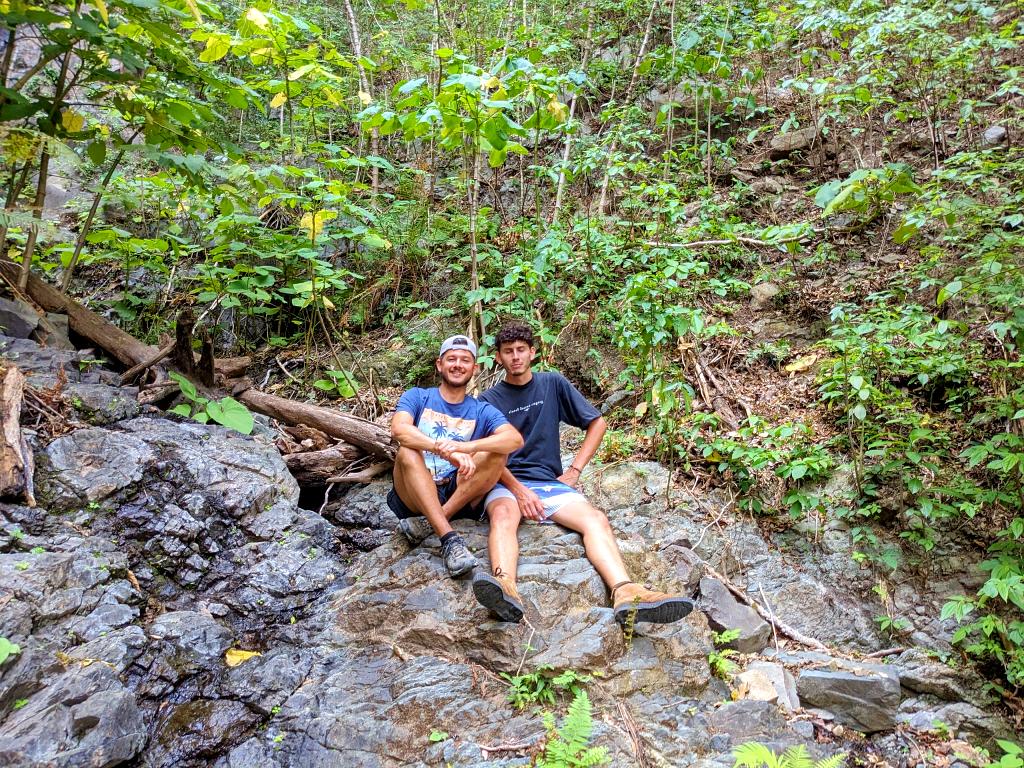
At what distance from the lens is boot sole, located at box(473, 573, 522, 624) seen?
127 inches

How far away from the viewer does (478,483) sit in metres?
3.95

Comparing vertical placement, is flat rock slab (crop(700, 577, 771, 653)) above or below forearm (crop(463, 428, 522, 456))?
below

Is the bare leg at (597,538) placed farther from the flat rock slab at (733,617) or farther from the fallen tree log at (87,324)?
the fallen tree log at (87,324)

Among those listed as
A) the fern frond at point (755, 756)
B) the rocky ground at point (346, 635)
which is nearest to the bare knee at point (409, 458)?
the rocky ground at point (346, 635)

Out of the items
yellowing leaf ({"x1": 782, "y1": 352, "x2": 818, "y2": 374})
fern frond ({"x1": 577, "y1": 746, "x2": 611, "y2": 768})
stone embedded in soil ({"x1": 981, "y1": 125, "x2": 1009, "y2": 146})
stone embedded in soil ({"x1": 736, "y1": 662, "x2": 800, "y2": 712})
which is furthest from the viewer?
stone embedded in soil ({"x1": 981, "y1": 125, "x2": 1009, "y2": 146})

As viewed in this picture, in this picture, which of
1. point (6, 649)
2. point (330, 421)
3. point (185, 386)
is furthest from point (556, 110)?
point (6, 649)

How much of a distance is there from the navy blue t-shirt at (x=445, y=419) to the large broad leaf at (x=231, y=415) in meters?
1.65

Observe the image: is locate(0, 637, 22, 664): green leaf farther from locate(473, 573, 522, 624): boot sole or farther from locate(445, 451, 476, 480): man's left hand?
locate(445, 451, 476, 480): man's left hand

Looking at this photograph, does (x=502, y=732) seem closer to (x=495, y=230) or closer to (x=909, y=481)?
(x=909, y=481)

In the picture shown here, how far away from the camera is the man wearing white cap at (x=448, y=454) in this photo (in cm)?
374

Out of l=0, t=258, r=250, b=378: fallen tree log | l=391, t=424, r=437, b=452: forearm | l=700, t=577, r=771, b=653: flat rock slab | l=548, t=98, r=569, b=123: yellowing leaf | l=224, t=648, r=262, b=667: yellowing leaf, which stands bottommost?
l=700, t=577, r=771, b=653: flat rock slab

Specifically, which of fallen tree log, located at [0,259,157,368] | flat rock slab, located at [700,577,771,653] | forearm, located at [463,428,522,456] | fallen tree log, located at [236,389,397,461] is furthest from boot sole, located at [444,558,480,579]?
fallen tree log, located at [0,259,157,368]

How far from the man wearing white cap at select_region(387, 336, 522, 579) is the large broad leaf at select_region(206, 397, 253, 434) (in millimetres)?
1544

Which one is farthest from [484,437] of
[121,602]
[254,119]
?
[254,119]
